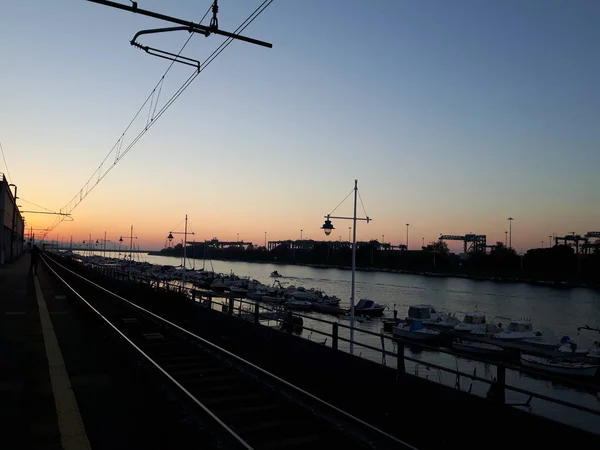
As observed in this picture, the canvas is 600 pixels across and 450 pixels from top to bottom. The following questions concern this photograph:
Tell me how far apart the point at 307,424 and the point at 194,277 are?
114 m

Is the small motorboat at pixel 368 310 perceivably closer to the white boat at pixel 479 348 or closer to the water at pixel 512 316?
the water at pixel 512 316

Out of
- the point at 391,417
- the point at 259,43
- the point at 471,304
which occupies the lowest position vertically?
the point at 471,304

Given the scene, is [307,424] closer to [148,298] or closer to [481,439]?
[481,439]

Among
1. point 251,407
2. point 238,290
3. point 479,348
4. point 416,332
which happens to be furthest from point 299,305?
point 251,407

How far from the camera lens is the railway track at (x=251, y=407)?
21.9 ft

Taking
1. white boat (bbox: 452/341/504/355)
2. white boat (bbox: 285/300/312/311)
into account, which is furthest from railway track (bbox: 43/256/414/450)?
white boat (bbox: 285/300/312/311)

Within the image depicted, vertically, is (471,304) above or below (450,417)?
below

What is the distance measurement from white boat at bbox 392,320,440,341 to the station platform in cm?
3835

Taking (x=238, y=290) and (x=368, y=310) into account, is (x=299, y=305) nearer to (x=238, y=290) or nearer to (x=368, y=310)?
(x=368, y=310)

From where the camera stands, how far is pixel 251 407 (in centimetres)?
824

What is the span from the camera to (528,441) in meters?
6.42

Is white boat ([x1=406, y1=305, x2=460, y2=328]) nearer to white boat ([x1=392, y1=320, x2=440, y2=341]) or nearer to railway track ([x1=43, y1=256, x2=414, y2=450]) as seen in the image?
white boat ([x1=392, y1=320, x2=440, y2=341])

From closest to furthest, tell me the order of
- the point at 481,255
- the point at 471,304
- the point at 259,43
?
1. the point at 259,43
2. the point at 471,304
3. the point at 481,255

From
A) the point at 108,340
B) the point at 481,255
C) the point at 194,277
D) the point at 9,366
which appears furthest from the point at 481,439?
the point at 481,255
